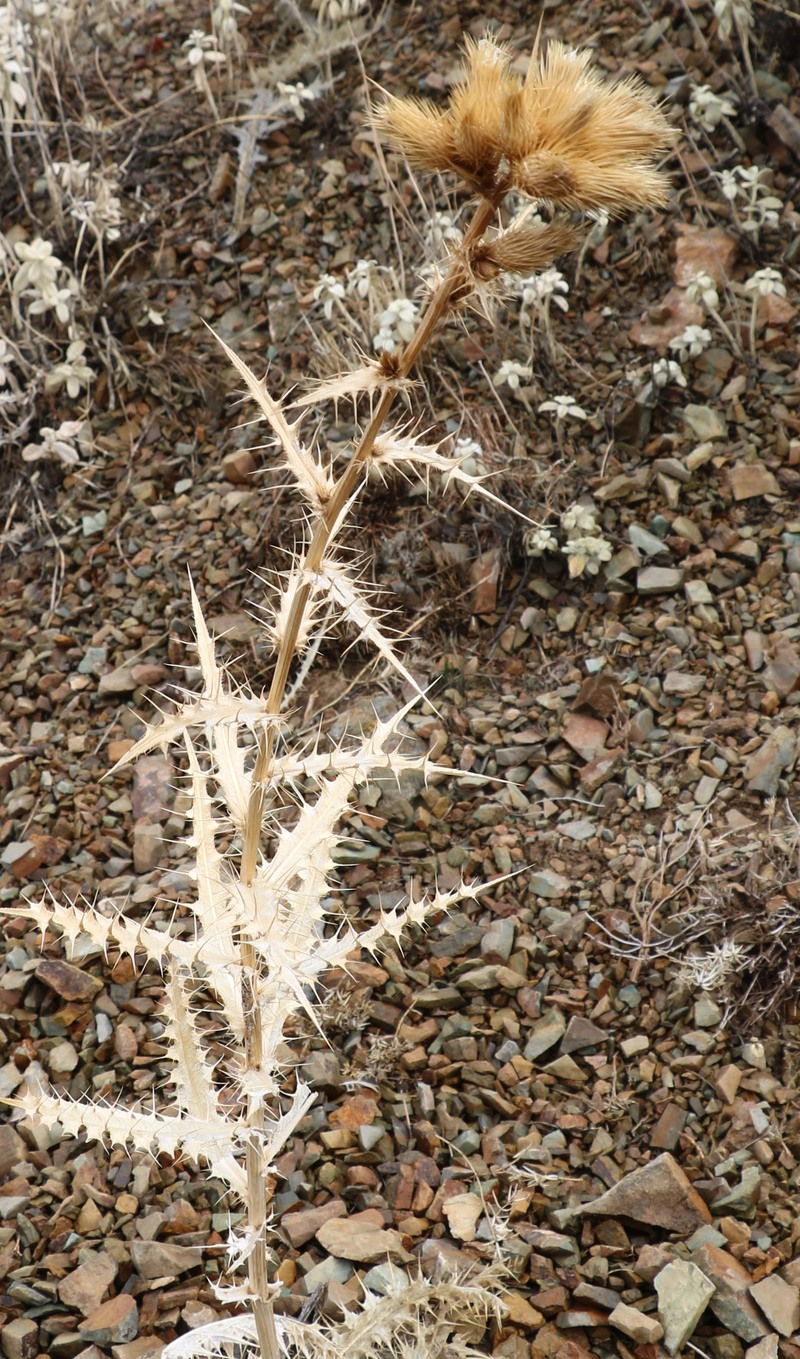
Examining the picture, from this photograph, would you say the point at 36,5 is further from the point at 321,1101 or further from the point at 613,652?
the point at 321,1101

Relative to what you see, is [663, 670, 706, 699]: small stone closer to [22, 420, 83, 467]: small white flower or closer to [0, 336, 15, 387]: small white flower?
[22, 420, 83, 467]: small white flower

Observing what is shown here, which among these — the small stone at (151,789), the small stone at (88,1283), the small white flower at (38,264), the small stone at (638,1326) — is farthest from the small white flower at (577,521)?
the small stone at (88,1283)

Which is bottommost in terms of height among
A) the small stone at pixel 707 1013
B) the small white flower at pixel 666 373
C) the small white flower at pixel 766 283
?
the small stone at pixel 707 1013

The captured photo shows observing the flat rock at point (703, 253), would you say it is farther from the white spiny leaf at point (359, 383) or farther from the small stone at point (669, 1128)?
the white spiny leaf at point (359, 383)

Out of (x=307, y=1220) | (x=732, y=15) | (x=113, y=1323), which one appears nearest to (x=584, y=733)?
(x=307, y=1220)

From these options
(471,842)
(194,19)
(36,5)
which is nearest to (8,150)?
(36,5)

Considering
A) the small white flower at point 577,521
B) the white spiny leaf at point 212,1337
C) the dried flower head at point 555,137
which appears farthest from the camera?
the small white flower at point 577,521

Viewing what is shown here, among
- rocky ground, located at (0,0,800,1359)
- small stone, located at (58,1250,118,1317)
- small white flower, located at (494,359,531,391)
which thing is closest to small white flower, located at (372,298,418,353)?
rocky ground, located at (0,0,800,1359)

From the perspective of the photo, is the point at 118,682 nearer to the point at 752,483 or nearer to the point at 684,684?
the point at 684,684
